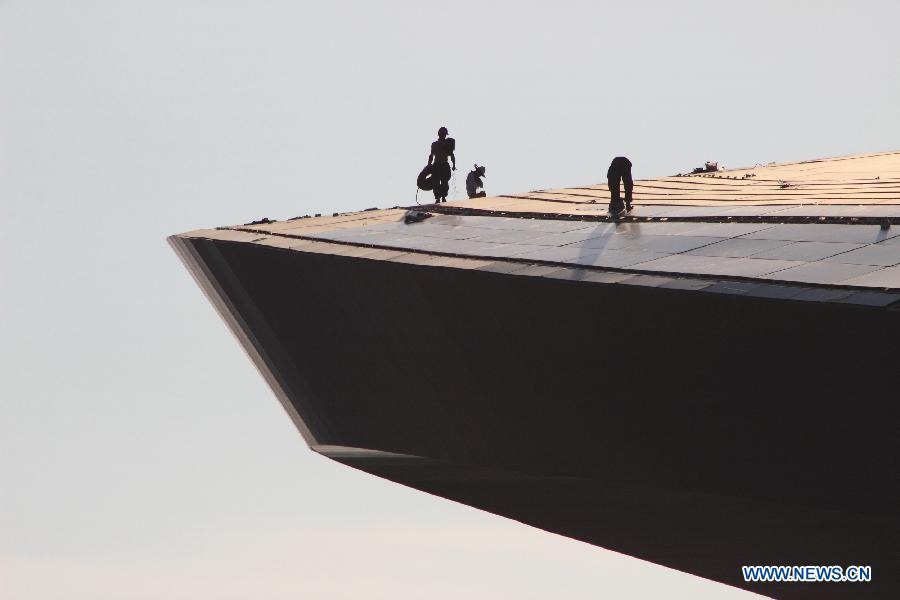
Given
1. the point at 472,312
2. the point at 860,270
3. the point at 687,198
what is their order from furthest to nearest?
the point at 687,198
the point at 472,312
the point at 860,270

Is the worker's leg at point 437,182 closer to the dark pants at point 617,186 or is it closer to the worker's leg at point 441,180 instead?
Result: the worker's leg at point 441,180

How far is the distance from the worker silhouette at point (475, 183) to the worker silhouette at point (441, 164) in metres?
1.52

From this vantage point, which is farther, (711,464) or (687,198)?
(687,198)

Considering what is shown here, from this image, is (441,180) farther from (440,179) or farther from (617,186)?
(617,186)

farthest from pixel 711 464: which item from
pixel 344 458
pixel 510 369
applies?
pixel 344 458

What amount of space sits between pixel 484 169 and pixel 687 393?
16.2 metres

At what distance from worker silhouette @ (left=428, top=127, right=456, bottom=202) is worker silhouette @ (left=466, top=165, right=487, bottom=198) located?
152cm

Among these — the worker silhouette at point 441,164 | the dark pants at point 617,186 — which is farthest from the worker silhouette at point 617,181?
the worker silhouette at point 441,164

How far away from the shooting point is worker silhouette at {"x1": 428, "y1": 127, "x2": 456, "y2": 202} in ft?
114

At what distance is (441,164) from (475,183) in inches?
83.8

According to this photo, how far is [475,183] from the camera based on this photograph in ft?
121

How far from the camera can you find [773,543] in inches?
925

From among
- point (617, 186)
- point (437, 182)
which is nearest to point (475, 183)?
point (437, 182)

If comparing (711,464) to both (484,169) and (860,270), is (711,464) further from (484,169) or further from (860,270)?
(484,169)
